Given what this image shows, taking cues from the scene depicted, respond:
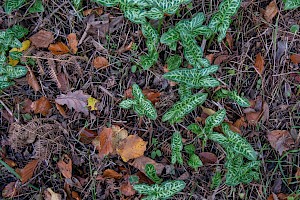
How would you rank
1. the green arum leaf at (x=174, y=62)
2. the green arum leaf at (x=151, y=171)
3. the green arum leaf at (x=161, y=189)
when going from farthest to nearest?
1. the green arum leaf at (x=174, y=62)
2. the green arum leaf at (x=151, y=171)
3. the green arum leaf at (x=161, y=189)

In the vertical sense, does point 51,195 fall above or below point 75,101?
below

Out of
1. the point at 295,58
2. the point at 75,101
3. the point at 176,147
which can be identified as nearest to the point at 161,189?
the point at 176,147

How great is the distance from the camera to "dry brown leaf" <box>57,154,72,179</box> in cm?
241

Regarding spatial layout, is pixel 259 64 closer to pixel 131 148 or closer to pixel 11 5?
pixel 131 148

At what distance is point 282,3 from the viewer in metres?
2.51

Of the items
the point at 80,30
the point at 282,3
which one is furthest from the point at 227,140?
the point at 80,30

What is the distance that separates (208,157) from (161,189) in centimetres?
38

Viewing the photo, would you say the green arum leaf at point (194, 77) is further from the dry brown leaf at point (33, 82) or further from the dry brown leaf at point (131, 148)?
the dry brown leaf at point (33, 82)

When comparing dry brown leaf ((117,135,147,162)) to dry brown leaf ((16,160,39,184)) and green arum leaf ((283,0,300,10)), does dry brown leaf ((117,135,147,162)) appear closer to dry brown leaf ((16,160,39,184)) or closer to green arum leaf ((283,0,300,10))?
dry brown leaf ((16,160,39,184))

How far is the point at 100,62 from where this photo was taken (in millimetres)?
2502

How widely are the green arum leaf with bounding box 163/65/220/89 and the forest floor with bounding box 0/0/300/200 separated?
18cm

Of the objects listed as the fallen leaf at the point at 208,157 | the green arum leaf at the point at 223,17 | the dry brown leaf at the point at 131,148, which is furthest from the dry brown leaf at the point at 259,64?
the dry brown leaf at the point at 131,148

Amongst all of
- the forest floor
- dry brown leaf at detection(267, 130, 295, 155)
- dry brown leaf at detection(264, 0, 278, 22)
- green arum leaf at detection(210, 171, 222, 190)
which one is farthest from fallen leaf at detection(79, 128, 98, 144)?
dry brown leaf at detection(264, 0, 278, 22)

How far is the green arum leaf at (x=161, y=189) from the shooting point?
87.8 inches
